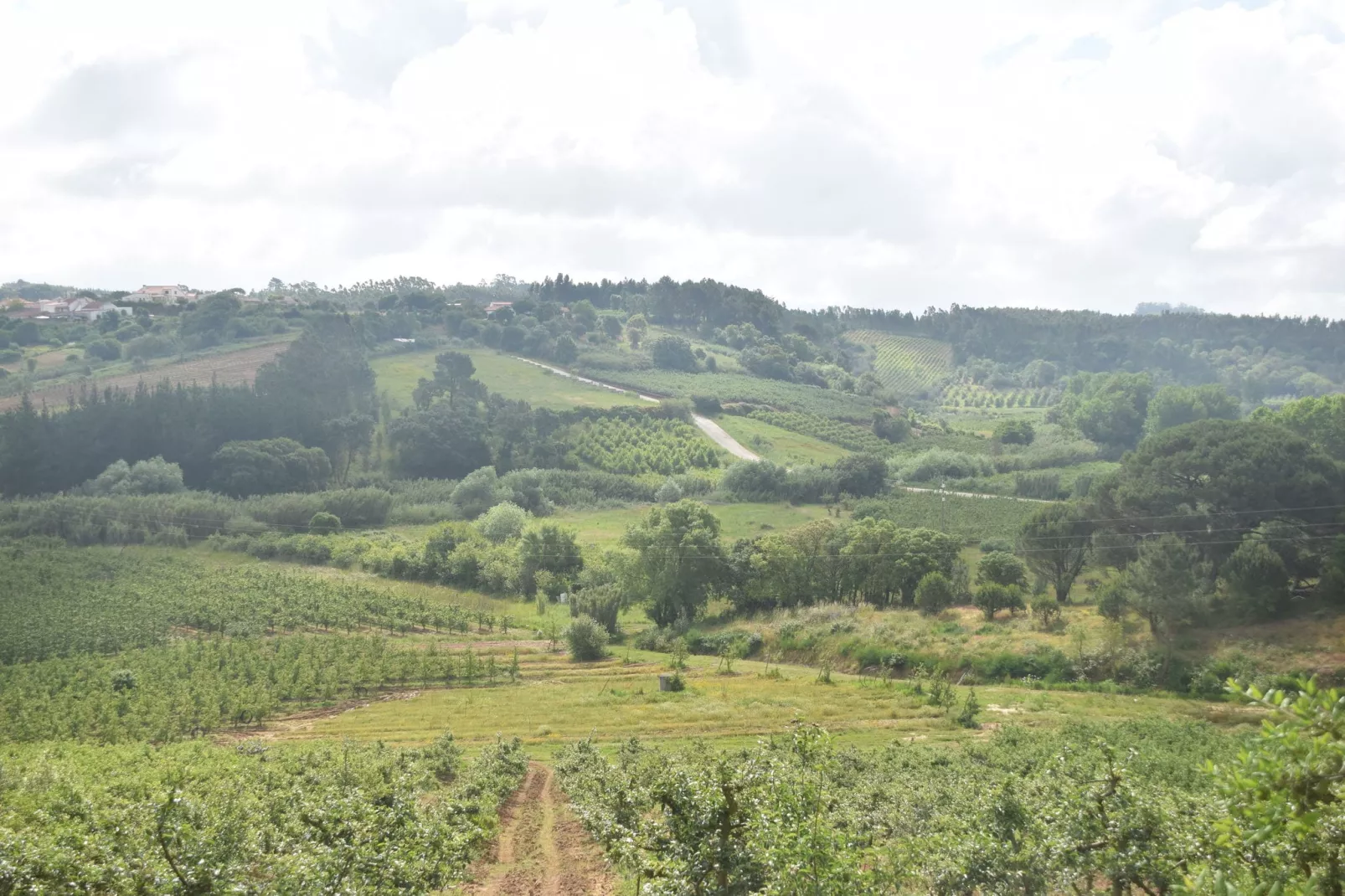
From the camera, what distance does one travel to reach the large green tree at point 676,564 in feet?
215

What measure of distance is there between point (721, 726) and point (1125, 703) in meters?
18.9

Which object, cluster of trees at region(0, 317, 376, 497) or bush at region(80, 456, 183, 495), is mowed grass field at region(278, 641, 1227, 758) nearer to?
bush at region(80, 456, 183, 495)

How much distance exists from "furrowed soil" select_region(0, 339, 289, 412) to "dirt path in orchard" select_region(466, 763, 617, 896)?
116018mm

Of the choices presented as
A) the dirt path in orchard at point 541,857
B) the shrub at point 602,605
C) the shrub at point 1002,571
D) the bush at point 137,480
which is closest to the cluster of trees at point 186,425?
the bush at point 137,480

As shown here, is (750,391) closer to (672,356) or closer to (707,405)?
(707,405)

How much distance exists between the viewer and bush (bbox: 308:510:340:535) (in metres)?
A: 92.2

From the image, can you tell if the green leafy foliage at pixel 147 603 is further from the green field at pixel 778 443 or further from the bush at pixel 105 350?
the bush at pixel 105 350

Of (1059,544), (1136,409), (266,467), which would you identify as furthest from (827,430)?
(266,467)

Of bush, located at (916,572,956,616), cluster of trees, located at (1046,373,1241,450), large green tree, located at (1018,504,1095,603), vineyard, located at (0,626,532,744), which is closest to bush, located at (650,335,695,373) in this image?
cluster of trees, located at (1046,373,1241,450)

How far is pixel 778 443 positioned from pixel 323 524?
6753 cm

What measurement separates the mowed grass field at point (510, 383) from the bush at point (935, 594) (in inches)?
3564

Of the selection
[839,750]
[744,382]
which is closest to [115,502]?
[839,750]

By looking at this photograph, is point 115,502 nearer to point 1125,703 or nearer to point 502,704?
point 502,704

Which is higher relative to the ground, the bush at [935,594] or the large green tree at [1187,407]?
the large green tree at [1187,407]
